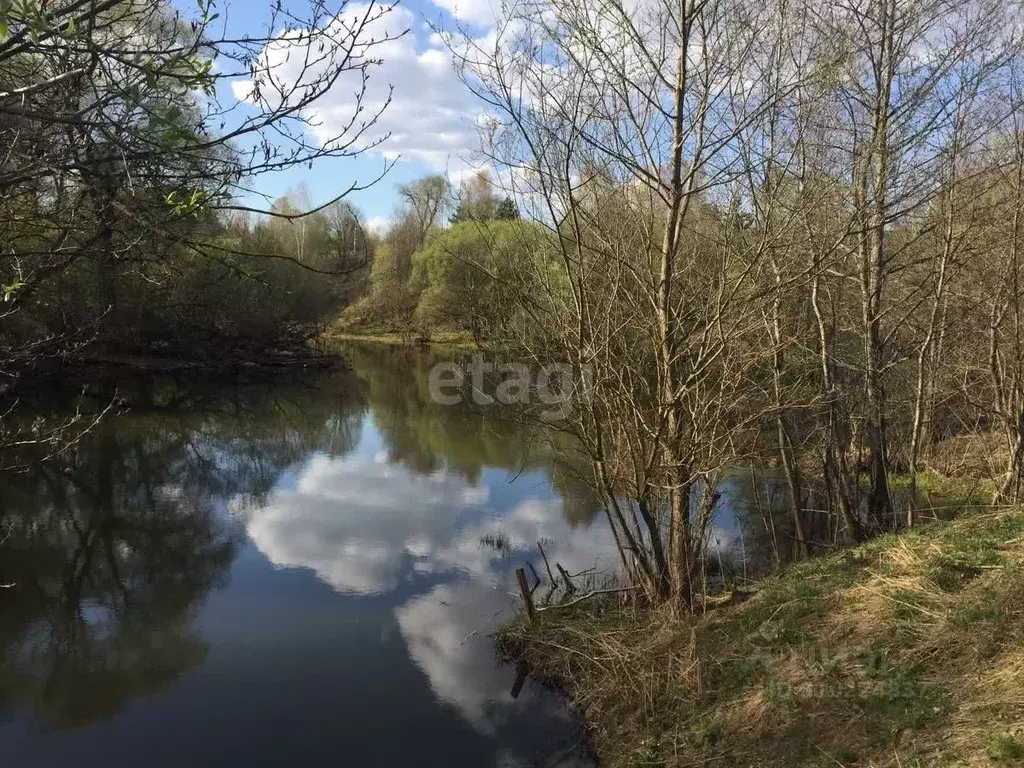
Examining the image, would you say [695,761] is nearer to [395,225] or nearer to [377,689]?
[377,689]

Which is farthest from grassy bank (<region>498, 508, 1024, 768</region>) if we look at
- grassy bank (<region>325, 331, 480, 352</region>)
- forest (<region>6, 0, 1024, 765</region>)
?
grassy bank (<region>325, 331, 480, 352</region>)

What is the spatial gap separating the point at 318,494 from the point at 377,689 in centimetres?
655

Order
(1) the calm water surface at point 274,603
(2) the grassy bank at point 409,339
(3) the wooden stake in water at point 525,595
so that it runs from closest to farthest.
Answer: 1. (1) the calm water surface at point 274,603
2. (3) the wooden stake in water at point 525,595
3. (2) the grassy bank at point 409,339

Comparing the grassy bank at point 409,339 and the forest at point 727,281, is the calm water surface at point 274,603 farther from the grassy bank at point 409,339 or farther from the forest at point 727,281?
the grassy bank at point 409,339

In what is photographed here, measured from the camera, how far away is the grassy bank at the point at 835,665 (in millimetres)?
3465

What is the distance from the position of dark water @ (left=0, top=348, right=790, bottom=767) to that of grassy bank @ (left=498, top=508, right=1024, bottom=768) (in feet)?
2.18

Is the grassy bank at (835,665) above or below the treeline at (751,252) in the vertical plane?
below

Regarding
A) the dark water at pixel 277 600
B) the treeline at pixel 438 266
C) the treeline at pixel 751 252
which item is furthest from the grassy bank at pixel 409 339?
the treeline at pixel 751 252

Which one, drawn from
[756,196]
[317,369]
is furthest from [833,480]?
[317,369]

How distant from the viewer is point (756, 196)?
5.68m

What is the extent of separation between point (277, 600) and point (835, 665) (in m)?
5.99

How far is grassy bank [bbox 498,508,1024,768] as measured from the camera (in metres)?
3.46

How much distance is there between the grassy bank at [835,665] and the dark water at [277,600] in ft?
2.18

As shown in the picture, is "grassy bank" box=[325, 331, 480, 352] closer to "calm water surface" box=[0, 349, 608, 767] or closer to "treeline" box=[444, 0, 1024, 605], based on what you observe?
"calm water surface" box=[0, 349, 608, 767]
